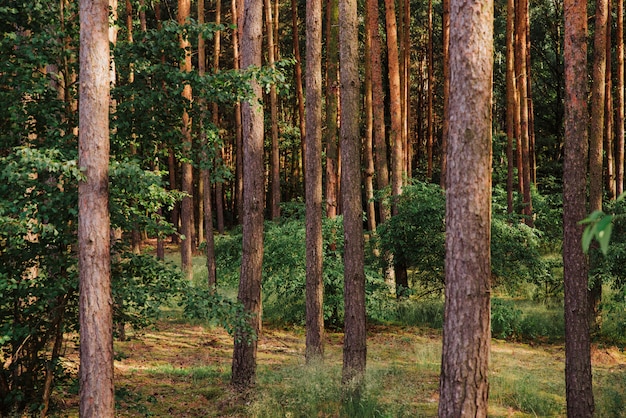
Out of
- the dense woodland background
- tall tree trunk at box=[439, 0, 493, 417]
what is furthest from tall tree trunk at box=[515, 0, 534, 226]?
tall tree trunk at box=[439, 0, 493, 417]

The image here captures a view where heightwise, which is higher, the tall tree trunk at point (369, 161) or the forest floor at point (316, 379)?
the tall tree trunk at point (369, 161)

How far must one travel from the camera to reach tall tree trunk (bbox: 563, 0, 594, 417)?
908 cm

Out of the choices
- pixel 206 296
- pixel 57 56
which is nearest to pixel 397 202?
pixel 206 296

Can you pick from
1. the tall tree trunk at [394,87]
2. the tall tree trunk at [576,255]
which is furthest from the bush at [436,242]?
the tall tree trunk at [576,255]

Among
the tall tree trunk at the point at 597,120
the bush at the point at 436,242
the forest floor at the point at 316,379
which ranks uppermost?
the tall tree trunk at the point at 597,120

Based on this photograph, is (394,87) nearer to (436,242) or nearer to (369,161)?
(369,161)

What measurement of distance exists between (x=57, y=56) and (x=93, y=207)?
2.43m

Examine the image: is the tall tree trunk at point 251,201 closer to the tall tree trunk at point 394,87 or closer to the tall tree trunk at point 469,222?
the tall tree trunk at point 469,222

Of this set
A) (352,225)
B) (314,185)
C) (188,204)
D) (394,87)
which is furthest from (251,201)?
(394,87)

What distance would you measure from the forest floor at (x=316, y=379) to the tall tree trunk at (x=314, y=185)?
2.92 ft

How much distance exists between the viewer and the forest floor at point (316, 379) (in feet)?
33.0

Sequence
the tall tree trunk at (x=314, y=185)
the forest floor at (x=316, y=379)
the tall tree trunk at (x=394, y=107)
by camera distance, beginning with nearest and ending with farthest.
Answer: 1. the forest floor at (x=316, y=379)
2. the tall tree trunk at (x=314, y=185)
3. the tall tree trunk at (x=394, y=107)

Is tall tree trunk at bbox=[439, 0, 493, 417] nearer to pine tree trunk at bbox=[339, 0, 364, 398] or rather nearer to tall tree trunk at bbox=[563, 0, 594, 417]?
tall tree trunk at bbox=[563, 0, 594, 417]

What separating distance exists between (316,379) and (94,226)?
5.17 metres
